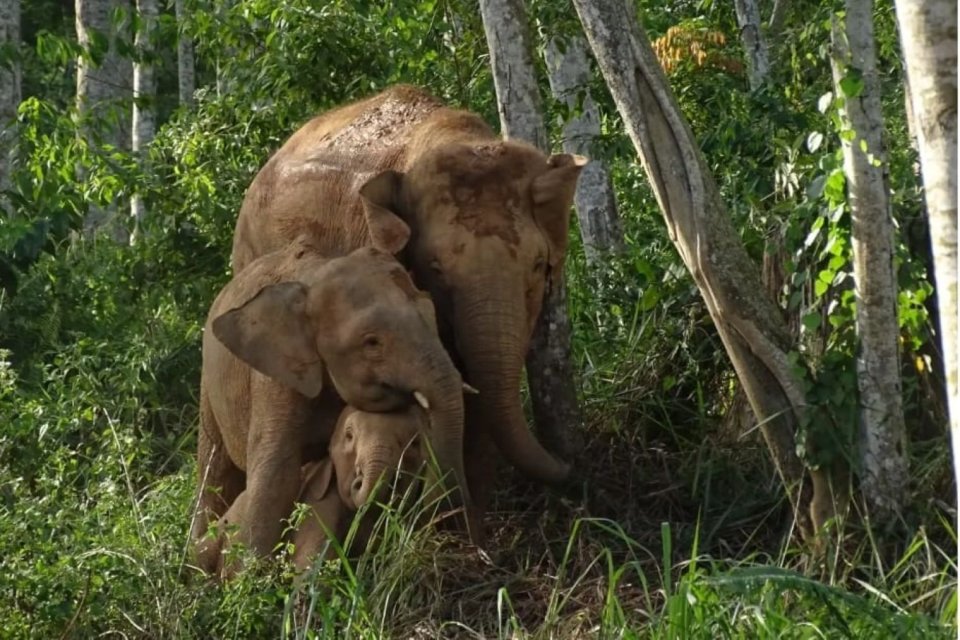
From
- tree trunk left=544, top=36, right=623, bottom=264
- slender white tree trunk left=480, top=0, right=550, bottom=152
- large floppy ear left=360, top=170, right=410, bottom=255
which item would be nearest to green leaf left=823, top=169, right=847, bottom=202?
large floppy ear left=360, top=170, right=410, bottom=255

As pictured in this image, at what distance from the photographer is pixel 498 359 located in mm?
8391

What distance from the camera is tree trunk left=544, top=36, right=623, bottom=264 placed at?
1145 cm

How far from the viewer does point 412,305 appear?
793cm

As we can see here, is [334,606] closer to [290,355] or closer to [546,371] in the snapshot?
[290,355]

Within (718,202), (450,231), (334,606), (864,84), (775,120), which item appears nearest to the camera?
(334,606)

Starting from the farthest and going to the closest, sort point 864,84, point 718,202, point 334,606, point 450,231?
point 450,231
point 718,202
point 864,84
point 334,606

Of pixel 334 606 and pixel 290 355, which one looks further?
pixel 290 355

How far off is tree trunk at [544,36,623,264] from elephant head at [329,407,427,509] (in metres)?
3.35

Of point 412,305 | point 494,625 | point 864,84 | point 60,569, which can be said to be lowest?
point 494,625

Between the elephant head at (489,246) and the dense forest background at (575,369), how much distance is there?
594 millimetres

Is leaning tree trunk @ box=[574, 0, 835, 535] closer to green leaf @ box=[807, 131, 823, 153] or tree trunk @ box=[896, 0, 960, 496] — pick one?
green leaf @ box=[807, 131, 823, 153]

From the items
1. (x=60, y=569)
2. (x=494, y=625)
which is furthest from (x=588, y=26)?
(x=60, y=569)

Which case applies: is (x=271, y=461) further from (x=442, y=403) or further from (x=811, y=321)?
(x=811, y=321)

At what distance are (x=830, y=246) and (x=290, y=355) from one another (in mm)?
2100
